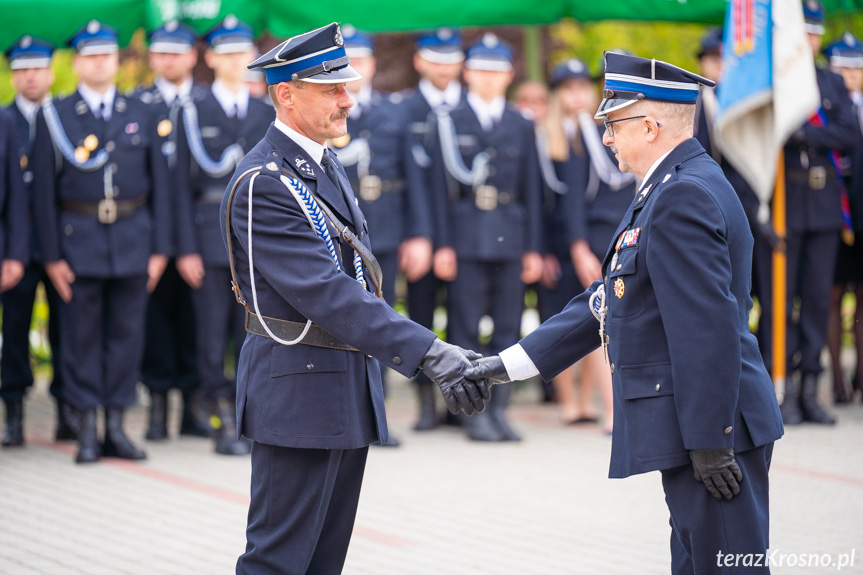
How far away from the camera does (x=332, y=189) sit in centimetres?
361

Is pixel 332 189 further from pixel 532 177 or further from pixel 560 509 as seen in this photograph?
pixel 532 177

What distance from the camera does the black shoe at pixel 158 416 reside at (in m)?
7.46

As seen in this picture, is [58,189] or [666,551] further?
[58,189]

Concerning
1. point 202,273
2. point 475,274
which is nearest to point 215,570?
point 202,273

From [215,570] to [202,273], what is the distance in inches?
109

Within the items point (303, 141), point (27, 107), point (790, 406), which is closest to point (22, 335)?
point (27, 107)

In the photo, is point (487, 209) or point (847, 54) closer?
point (487, 209)

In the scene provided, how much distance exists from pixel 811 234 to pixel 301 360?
540cm

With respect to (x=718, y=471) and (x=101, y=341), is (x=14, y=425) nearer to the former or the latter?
(x=101, y=341)

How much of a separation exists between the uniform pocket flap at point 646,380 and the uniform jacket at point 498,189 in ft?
13.6

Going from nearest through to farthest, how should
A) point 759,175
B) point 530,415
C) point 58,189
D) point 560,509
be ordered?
point 560,509 → point 58,189 → point 759,175 → point 530,415

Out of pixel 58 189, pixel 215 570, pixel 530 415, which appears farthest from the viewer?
pixel 530 415

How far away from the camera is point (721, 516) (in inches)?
125

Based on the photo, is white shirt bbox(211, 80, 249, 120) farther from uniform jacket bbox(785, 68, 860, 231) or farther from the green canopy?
uniform jacket bbox(785, 68, 860, 231)
